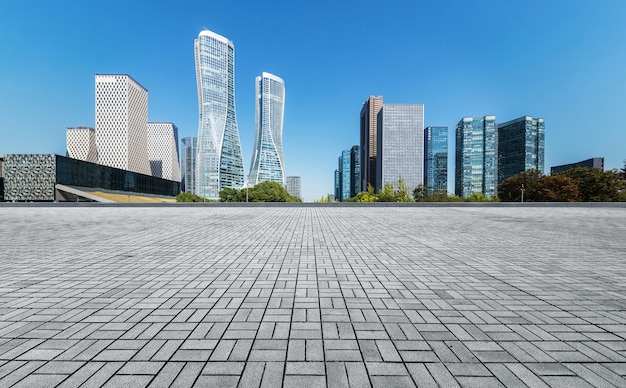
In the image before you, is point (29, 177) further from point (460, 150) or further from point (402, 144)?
point (460, 150)

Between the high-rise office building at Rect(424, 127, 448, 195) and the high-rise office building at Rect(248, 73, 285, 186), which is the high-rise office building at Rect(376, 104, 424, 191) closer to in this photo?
the high-rise office building at Rect(424, 127, 448, 195)

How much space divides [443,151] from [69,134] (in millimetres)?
226743

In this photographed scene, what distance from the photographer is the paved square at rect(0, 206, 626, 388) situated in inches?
79.6

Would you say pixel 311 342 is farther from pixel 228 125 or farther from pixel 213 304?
pixel 228 125

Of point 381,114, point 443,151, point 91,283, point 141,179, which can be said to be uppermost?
point 381,114

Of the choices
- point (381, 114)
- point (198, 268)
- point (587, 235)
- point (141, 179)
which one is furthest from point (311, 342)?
point (381, 114)

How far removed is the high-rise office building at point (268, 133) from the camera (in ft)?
427

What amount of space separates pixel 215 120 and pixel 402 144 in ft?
311

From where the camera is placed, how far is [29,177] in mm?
61188

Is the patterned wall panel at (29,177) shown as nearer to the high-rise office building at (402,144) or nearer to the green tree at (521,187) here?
the green tree at (521,187)

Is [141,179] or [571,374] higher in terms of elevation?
[141,179]

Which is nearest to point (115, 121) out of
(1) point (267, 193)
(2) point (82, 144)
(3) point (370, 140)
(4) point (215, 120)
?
(2) point (82, 144)

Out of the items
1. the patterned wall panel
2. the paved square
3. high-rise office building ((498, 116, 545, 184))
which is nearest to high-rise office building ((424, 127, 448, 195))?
high-rise office building ((498, 116, 545, 184))

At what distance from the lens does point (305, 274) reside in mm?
4512
